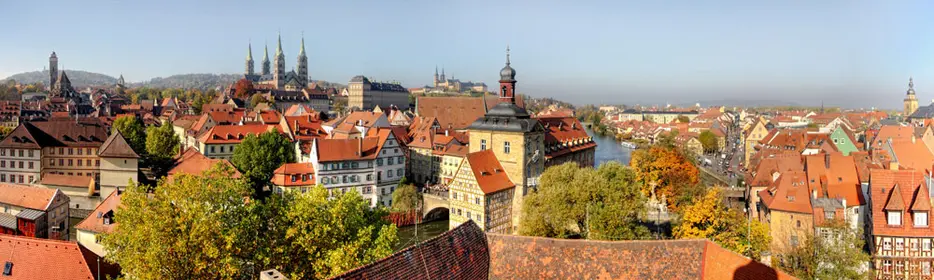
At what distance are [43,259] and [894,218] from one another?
31.5 metres

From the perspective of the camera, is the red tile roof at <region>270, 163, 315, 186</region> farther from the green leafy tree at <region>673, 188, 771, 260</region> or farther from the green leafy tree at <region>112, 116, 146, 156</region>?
the green leafy tree at <region>673, 188, 771, 260</region>

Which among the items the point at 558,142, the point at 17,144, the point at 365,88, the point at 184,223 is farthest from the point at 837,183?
the point at 365,88

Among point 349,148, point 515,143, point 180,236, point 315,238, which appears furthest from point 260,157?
point 180,236

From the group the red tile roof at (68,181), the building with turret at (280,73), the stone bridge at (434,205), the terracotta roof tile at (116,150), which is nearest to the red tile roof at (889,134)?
the stone bridge at (434,205)

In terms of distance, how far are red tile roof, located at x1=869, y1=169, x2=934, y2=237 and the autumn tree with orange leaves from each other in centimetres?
1382

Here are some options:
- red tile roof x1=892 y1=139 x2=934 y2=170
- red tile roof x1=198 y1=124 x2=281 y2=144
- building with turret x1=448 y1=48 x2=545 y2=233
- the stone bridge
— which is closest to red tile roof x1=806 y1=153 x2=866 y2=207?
red tile roof x1=892 y1=139 x2=934 y2=170

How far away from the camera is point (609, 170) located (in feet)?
110

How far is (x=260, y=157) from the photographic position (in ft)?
156

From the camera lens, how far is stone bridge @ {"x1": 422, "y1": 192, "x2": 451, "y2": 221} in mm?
41438

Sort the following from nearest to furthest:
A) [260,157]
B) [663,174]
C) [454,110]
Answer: [663,174] → [260,157] → [454,110]

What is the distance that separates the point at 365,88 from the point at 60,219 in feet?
294

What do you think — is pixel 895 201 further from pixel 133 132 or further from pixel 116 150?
pixel 133 132

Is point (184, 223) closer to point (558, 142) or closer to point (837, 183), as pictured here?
point (837, 183)

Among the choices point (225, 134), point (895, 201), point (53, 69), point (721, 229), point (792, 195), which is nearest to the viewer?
point (895, 201)
